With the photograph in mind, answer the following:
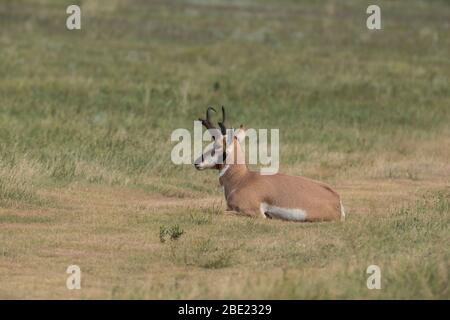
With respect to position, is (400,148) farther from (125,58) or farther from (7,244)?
(125,58)

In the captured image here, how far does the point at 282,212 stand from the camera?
1669cm

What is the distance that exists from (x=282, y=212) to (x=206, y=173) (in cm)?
552

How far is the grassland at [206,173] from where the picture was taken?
1329 centimetres

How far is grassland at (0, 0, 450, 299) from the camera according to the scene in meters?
13.3

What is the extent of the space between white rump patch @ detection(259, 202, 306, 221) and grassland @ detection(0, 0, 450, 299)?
1.31 feet

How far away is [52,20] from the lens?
50062 mm

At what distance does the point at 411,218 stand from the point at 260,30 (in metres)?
34.7

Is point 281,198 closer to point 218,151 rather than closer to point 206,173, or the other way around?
point 218,151

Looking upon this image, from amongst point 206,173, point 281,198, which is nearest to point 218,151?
point 281,198

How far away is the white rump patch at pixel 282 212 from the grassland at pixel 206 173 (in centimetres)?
40

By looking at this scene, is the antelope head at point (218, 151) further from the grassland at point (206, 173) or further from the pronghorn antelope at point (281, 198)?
the grassland at point (206, 173)

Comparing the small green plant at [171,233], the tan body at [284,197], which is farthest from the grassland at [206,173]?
the tan body at [284,197]

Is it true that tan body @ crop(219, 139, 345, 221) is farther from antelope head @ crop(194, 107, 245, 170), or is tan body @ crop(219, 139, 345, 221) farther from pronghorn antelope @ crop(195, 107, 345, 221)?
antelope head @ crop(194, 107, 245, 170)
